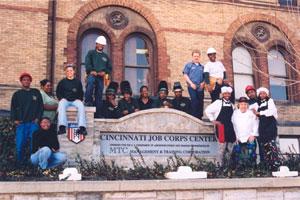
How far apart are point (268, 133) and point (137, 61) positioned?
21.9ft

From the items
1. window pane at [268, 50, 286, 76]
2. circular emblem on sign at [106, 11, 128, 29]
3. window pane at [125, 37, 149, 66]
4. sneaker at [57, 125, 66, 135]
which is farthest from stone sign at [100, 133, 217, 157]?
window pane at [268, 50, 286, 76]

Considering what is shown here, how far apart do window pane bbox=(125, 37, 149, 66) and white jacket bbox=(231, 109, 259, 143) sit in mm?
6121

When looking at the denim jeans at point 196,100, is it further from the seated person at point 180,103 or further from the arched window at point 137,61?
the arched window at point 137,61

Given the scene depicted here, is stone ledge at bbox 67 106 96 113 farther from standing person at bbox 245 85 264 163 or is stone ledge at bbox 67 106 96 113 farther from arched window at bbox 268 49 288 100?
arched window at bbox 268 49 288 100

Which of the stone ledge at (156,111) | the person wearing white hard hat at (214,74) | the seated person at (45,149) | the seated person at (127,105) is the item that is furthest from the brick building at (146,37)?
the seated person at (45,149)

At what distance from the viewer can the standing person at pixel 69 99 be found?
8.36 m

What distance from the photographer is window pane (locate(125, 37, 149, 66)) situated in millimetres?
14191

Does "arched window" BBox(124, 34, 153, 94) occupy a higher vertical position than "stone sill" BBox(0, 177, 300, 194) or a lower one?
higher

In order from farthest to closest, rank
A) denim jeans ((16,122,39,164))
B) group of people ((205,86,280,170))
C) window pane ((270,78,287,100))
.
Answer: window pane ((270,78,287,100)) → group of people ((205,86,280,170)) → denim jeans ((16,122,39,164))

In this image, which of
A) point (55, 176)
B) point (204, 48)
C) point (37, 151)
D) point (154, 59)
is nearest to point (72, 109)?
point (37, 151)

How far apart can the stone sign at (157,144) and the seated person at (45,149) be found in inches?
50.7

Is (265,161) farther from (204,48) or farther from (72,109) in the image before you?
(204,48)

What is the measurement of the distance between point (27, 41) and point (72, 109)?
4893 millimetres

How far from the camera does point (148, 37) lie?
1436 centimetres
